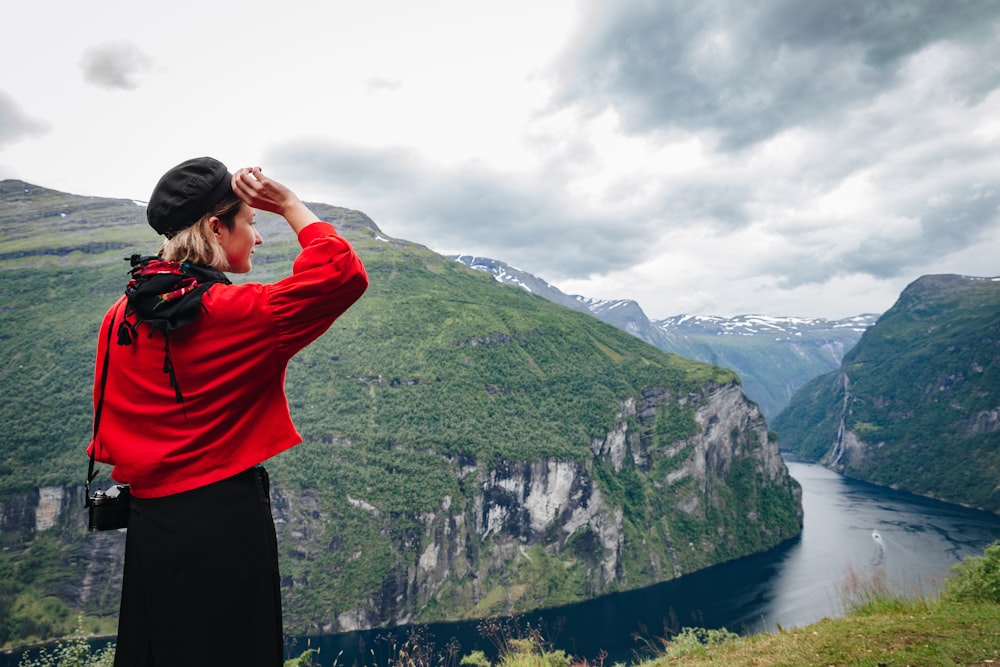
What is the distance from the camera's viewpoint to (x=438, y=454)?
121m

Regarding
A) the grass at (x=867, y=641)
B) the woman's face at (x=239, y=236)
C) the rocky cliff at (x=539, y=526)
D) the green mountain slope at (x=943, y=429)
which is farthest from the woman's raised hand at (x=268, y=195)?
the green mountain slope at (x=943, y=429)

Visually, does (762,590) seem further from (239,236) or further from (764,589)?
(239,236)

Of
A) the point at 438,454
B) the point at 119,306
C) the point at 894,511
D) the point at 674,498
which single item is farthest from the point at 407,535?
the point at 119,306

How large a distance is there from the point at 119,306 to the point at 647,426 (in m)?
153

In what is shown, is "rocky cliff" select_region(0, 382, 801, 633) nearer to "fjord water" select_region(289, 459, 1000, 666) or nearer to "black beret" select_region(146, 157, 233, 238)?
"fjord water" select_region(289, 459, 1000, 666)

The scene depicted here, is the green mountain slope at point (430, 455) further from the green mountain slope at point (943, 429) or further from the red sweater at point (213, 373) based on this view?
the red sweater at point (213, 373)

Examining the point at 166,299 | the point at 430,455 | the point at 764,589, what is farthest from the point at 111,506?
the point at 430,455

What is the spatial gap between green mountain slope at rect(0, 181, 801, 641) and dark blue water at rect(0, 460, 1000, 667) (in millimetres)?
9445

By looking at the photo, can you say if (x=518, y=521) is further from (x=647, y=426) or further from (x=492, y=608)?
(x=647, y=426)

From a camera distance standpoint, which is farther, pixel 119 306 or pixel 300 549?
pixel 300 549

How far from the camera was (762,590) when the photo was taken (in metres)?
86.6

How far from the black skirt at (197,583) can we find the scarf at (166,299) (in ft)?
1.08

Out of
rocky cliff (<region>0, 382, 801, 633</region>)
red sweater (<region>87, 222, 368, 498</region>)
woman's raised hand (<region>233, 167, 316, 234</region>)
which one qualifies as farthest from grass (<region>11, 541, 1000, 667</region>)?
rocky cliff (<region>0, 382, 801, 633</region>)

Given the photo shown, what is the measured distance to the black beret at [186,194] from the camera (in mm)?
1652
